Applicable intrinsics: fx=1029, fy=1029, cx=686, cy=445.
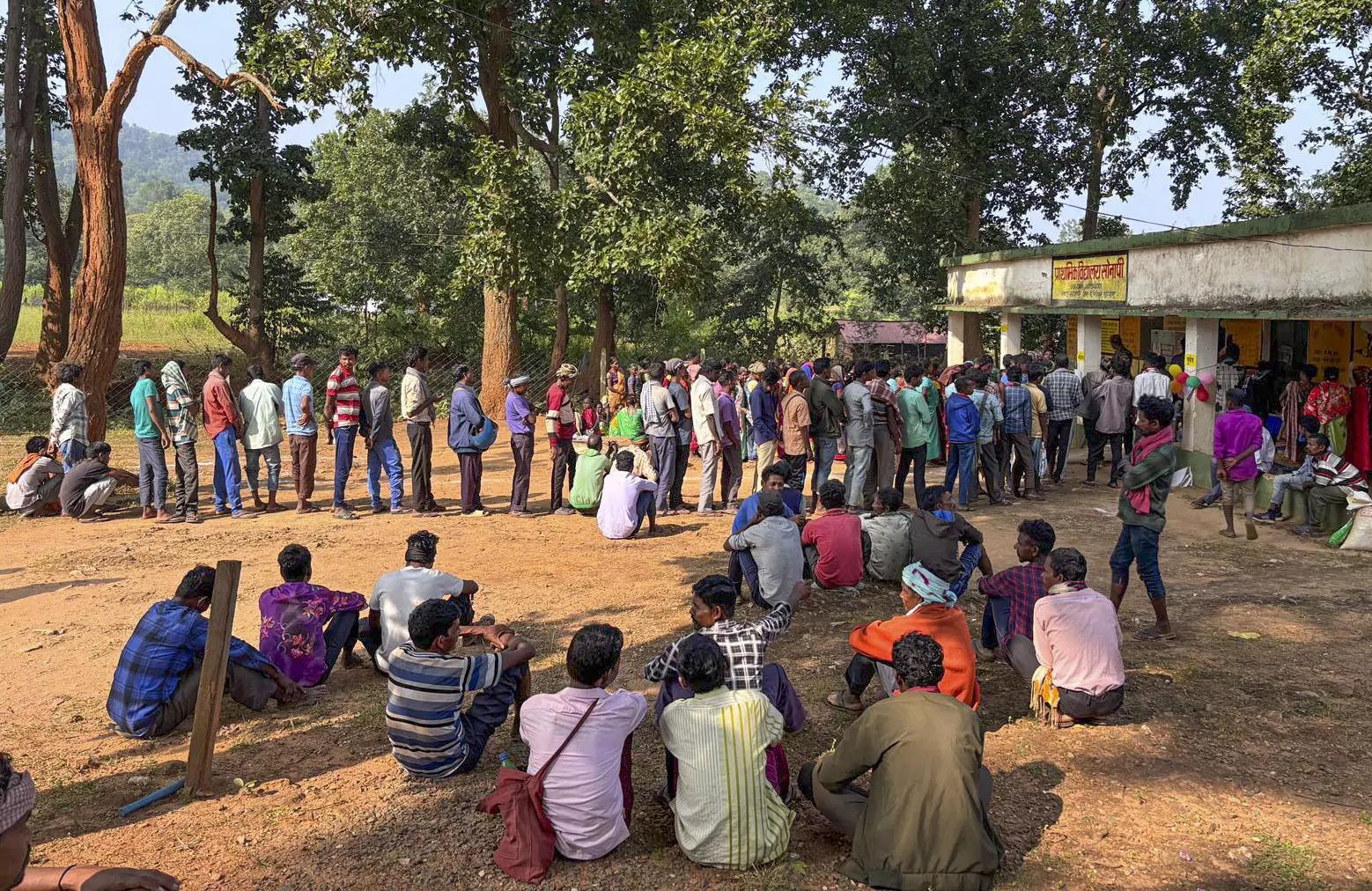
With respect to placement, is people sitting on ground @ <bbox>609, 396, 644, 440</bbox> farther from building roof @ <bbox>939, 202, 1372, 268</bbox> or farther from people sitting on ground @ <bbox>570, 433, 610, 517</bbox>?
building roof @ <bbox>939, 202, 1372, 268</bbox>

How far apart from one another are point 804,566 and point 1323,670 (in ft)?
11.4

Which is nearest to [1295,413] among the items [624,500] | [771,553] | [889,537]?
[889,537]

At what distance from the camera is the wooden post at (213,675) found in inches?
194

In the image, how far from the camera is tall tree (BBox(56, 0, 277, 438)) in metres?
12.9

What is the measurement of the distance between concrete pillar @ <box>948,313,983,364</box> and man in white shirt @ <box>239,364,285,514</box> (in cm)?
1386

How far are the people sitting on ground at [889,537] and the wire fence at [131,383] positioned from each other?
6841 mm

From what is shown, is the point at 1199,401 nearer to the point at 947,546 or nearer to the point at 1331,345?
the point at 1331,345

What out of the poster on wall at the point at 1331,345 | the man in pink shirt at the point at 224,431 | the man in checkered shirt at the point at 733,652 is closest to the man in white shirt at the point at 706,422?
the man in pink shirt at the point at 224,431

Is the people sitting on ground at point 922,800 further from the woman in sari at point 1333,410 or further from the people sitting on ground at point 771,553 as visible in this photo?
the woman in sari at point 1333,410

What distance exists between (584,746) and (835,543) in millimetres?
3805

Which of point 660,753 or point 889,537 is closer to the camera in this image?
point 660,753

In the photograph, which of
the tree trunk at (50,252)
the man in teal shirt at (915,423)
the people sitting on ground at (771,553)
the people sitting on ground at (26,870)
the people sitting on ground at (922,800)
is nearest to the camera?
the people sitting on ground at (26,870)

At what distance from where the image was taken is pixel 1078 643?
5496 mm

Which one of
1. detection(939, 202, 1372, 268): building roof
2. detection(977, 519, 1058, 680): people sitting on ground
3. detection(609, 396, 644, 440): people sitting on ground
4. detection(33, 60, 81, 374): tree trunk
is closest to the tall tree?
detection(609, 396, 644, 440): people sitting on ground
